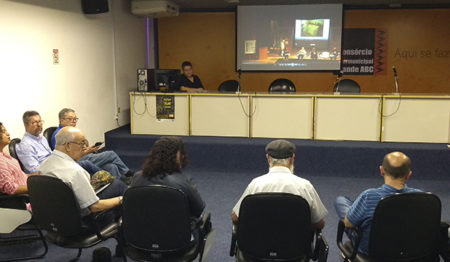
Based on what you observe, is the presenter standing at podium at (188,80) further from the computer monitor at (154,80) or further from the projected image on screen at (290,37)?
the projected image on screen at (290,37)

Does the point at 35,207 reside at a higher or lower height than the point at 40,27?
lower

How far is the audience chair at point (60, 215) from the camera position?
8.10 feet

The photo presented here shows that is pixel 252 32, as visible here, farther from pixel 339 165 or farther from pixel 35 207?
pixel 35 207

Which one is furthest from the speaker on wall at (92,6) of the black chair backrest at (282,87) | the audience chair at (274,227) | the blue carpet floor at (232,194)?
the audience chair at (274,227)

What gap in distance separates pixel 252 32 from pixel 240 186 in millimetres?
3968

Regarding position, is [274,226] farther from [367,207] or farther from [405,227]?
[405,227]

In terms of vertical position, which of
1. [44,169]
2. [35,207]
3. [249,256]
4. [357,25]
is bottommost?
[249,256]

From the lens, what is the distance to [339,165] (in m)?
5.45

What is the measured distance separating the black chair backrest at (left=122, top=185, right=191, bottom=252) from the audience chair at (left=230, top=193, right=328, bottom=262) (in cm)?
31

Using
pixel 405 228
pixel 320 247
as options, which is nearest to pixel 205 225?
pixel 320 247

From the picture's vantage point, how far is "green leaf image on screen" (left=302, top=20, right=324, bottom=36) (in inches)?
310

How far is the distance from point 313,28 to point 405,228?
20.5 ft

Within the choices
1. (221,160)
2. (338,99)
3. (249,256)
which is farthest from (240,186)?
(249,256)

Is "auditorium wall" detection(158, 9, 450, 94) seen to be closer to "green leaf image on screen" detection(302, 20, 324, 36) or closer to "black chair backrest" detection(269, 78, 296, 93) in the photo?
"green leaf image on screen" detection(302, 20, 324, 36)
